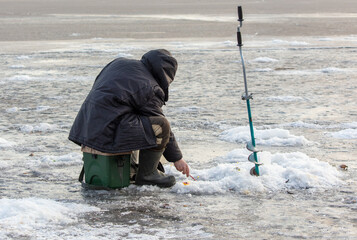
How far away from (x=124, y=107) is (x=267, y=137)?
106 inches

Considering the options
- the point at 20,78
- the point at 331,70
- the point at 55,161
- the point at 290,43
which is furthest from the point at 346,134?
the point at 290,43

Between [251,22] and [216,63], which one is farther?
[251,22]

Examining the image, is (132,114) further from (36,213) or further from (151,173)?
(36,213)

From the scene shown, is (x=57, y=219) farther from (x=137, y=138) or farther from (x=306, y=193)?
(x=306, y=193)

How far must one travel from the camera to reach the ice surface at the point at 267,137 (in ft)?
23.3

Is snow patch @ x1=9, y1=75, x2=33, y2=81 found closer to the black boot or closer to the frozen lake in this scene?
the frozen lake

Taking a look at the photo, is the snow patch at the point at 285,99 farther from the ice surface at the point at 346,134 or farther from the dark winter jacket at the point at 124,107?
the dark winter jacket at the point at 124,107

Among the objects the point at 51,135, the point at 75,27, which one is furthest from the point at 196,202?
the point at 75,27

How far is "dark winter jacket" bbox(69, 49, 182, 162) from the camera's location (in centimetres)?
507

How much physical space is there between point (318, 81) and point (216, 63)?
375 cm

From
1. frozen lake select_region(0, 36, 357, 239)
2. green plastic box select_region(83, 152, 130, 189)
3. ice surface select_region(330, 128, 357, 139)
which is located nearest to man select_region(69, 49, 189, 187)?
green plastic box select_region(83, 152, 130, 189)

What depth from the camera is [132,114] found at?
5.16 m

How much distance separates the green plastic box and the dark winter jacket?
19cm

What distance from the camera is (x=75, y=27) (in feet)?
97.7
